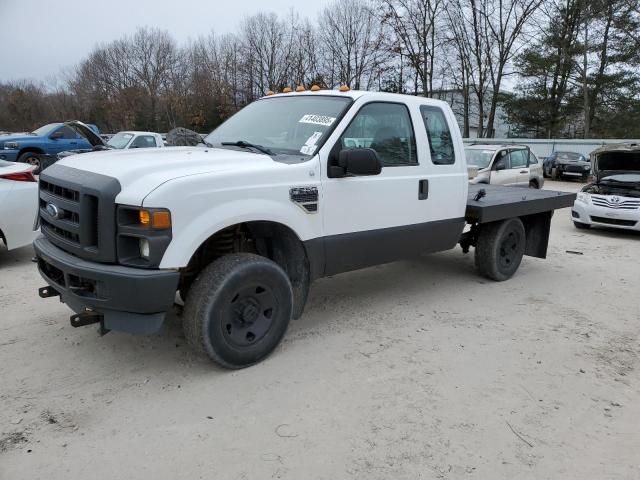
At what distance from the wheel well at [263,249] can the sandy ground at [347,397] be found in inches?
21.4

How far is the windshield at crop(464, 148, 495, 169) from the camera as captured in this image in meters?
12.4

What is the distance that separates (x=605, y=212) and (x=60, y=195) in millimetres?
9564

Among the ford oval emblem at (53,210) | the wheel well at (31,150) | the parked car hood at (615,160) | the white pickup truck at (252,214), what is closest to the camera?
the white pickup truck at (252,214)

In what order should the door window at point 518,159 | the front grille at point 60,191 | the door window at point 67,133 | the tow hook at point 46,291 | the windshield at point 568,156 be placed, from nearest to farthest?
1. the front grille at point 60,191
2. the tow hook at point 46,291
3. the door window at point 518,159
4. the door window at point 67,133
5. the windshield at point 568,156

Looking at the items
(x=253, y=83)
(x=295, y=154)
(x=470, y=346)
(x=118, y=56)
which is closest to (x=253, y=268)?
(x=295, y=154)

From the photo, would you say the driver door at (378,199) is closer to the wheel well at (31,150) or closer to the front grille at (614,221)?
the front grille at (614,221)

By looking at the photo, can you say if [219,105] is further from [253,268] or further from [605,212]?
[253,268]

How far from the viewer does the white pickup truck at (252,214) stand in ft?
10.2

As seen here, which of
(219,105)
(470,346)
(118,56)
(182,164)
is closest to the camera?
(182,164)

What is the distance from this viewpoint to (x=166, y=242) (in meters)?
3.09

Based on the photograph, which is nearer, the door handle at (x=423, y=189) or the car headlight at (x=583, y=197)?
the door handle at (x=423, y=189)

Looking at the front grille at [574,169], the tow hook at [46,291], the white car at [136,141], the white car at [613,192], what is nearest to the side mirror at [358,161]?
the tow hook at [46,291]

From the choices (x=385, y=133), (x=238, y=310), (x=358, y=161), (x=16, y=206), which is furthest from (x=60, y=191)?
(x=16, y=206)

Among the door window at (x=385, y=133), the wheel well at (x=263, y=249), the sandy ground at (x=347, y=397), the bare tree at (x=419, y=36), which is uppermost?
the bare tree at (x=419, y=36)
